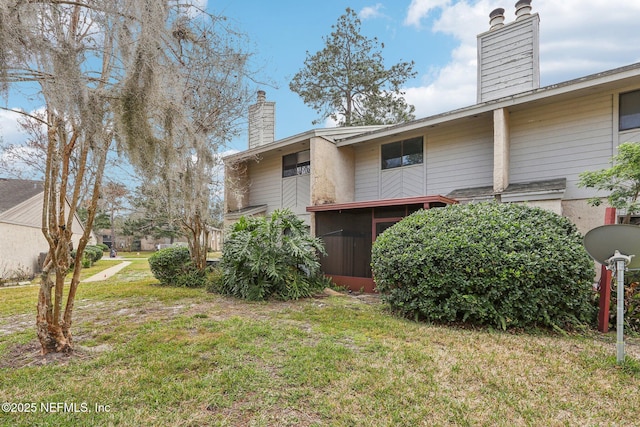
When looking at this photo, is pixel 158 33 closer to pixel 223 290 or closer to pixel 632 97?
pixel 223 290

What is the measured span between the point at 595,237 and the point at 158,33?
499 cm

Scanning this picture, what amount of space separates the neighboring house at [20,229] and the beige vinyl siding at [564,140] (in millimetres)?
15978

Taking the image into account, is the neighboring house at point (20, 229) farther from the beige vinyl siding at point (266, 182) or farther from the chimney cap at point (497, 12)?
the chimney cap at point (497, 12)

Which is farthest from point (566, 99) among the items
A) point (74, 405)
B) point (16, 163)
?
point (16, 163)

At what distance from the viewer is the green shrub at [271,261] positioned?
23.0ft

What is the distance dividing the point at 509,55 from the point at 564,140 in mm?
2618

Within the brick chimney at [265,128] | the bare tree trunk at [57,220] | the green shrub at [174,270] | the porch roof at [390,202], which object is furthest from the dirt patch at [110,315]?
the brick chimney at [265,128]

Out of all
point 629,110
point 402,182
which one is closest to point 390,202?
point 402,182

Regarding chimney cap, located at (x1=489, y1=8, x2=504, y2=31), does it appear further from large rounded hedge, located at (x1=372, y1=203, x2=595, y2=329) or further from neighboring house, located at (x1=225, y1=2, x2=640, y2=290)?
large rounded hedge, located at (x1=372, y1=203, x2=595, y2=329)

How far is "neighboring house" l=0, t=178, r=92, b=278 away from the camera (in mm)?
11102

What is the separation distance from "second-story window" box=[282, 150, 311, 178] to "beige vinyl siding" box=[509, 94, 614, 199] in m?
6.09

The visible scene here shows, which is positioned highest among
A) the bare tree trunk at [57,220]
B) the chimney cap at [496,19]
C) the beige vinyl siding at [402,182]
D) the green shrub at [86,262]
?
the chimney cap at [496,19]

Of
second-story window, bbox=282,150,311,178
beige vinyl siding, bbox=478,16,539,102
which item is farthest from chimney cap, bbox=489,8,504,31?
second-story window, bbox=282,150,311,178

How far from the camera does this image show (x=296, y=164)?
11.5 metres
